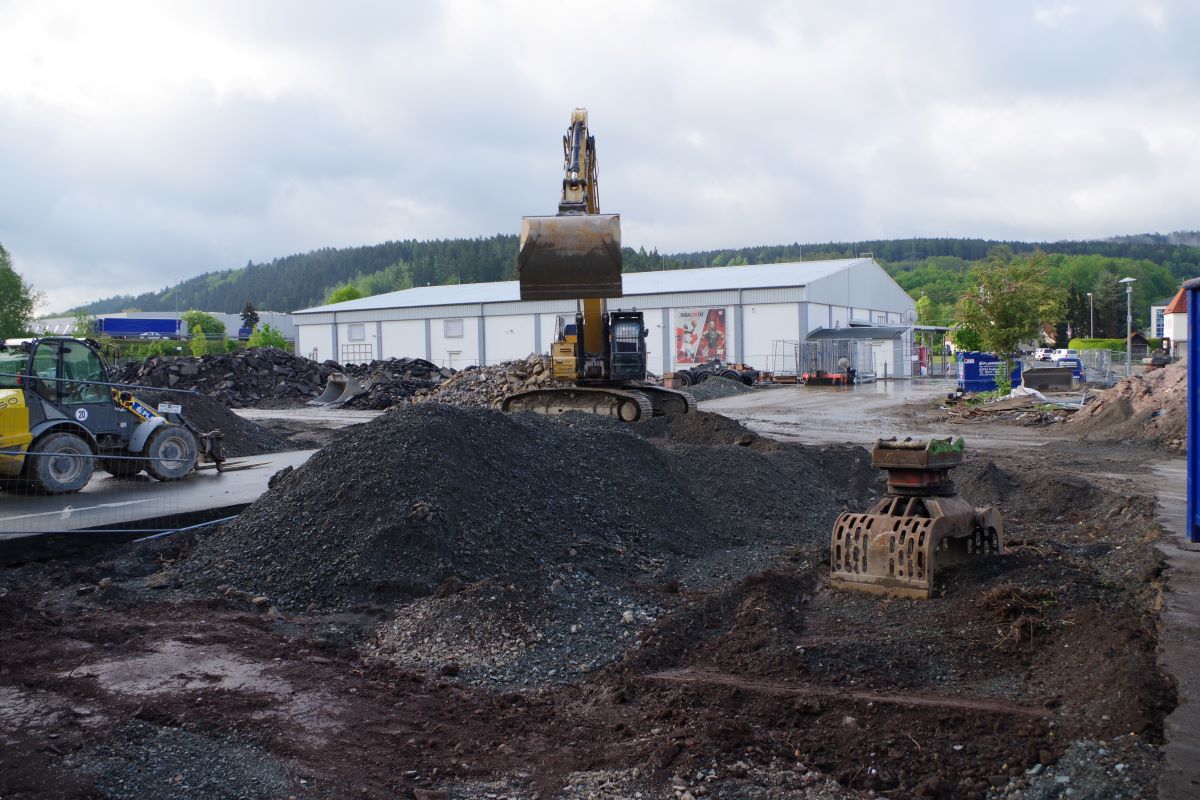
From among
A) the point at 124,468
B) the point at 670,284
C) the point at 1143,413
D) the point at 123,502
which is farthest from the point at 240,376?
the point at 1143,413

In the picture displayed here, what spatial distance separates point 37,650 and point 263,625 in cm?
145

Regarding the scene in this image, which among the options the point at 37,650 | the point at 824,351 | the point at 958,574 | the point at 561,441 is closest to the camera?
the point at 37,650

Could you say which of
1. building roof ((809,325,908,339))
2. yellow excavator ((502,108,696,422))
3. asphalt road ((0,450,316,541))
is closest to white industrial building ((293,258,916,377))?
building roof ((809,325,908,339))

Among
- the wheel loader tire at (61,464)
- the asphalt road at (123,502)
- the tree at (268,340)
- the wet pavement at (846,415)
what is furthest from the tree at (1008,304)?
the tree at (268,340)

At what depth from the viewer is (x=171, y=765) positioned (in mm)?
4426

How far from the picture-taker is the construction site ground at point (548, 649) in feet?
14.5

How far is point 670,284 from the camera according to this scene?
59.1 meters

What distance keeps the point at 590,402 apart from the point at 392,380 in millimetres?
18806

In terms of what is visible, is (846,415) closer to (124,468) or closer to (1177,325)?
(124,468)

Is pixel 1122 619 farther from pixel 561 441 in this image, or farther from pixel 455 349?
pixel 455 349

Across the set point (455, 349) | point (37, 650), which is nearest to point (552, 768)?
point (37, 650)

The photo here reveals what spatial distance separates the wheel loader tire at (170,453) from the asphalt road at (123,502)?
0.16 metres

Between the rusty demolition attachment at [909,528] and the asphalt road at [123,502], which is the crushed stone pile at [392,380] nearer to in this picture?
the asphalt road at [123,502]

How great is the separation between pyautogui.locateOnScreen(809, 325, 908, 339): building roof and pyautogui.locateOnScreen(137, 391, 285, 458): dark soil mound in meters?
37.4
